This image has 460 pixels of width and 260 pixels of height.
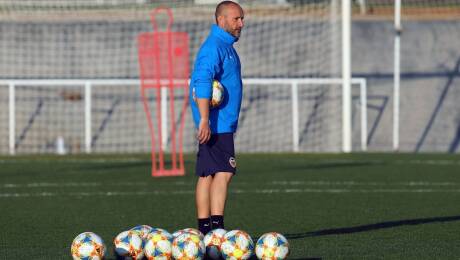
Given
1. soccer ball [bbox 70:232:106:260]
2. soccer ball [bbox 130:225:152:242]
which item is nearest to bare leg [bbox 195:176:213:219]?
soccer ball [bbox 130:225:152:242]

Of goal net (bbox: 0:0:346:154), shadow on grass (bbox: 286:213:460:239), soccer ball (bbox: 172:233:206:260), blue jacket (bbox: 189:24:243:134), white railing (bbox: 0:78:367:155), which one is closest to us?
soccer ball (bbox: 172:233:206:260)

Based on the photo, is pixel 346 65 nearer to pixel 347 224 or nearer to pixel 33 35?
pixel 33 35

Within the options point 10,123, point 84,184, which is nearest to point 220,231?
point 84,184

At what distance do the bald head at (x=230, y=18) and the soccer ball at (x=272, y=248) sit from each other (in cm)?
→ 185

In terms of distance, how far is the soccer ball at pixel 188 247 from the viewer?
701cm

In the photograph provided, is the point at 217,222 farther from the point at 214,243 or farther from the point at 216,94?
the point at 214,243

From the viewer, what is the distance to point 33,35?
2180cm

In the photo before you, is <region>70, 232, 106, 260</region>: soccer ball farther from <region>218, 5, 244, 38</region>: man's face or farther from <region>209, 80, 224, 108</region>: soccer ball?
<region>218, 5, 244, 38</region>: man's face

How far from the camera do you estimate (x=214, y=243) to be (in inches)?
287

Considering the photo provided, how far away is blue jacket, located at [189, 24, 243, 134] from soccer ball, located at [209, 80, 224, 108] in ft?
0.19

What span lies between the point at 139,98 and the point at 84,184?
827cm

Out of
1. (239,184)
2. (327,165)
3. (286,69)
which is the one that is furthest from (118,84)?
(239,184)

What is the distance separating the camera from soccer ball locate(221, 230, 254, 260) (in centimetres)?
715

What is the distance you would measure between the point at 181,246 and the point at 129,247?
375 millimetres
